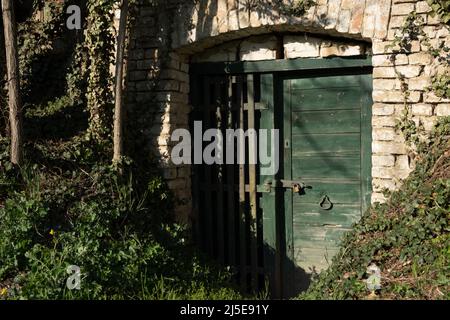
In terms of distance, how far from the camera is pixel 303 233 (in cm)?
515

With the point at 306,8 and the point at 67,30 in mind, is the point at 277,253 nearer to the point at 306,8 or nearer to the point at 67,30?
the point at 306,8

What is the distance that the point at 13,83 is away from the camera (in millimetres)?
4777

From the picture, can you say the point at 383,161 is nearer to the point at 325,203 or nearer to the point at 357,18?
the point at 325,203

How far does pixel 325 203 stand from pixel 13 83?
3095mm

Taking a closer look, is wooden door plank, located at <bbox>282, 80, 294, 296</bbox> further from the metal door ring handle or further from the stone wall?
the stone wall

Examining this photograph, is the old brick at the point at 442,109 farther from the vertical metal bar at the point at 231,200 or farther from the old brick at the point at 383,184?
the vertical metal bar at the point at 231,200

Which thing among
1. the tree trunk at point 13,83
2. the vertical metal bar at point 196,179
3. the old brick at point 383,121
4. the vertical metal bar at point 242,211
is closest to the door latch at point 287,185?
the vertical metal bar at point 242,211

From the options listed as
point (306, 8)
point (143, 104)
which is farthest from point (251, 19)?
point (143, 104)

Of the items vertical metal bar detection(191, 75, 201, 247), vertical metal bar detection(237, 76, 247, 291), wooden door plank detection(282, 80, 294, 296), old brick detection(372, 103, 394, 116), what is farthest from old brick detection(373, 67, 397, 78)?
vertical metal bar detection(191, 75, 201, 247)

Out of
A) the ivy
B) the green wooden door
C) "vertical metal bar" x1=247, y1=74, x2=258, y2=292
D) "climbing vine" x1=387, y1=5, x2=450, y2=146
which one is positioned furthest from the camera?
"vertical metal bar" x1=247, y1=74, x2=258, y2=292

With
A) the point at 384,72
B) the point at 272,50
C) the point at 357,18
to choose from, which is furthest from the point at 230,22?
the point at 384,72

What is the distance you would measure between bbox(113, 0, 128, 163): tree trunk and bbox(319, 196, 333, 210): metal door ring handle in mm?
1951

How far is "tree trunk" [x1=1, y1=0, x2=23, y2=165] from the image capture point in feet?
15.4

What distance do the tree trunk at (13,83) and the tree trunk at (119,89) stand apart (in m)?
0.84
